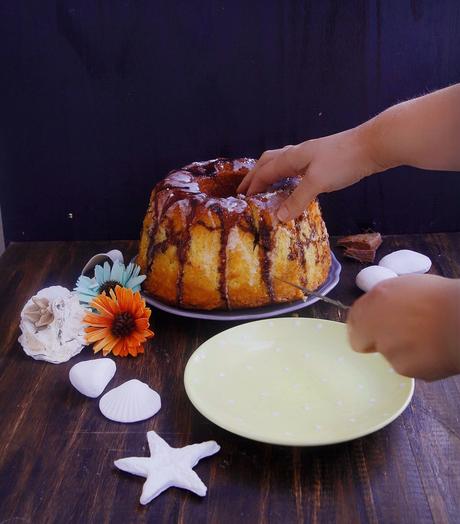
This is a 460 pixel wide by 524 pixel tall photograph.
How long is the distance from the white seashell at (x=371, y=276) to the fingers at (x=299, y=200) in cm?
21

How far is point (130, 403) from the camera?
38.0 inches

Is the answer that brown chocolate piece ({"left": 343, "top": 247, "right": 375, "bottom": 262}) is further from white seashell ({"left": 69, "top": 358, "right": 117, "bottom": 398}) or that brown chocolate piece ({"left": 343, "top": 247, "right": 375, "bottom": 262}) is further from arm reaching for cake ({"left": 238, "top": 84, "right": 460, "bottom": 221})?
white seashell ({"left": 69, "top": 358, "right": 117, "bottom": 398})

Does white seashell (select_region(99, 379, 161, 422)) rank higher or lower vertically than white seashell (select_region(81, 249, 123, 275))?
higher

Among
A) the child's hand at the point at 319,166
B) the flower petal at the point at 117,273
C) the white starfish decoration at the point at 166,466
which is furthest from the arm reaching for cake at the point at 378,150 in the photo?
the white starfish decoration at the point at 166,466

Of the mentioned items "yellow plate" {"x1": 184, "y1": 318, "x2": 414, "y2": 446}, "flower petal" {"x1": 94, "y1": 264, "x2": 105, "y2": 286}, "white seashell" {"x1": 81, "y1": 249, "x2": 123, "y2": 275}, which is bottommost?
"white seashell" {"x1": 81, "y1": 249, "x2": 123, "y2": 275}

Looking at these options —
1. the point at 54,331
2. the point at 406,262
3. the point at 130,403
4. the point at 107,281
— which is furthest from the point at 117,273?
the point at 406,262

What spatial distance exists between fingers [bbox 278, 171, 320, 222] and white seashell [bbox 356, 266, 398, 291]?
21 centimetres

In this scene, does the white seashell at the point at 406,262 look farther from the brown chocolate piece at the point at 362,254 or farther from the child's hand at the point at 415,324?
the child's hand at the point at 415,324

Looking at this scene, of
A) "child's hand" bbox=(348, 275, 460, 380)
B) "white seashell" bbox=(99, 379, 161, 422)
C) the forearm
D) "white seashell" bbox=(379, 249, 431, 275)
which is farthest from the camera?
"white seashell" bbox=(379, 249, 431, 275)

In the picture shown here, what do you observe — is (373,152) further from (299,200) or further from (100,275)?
(100,275)

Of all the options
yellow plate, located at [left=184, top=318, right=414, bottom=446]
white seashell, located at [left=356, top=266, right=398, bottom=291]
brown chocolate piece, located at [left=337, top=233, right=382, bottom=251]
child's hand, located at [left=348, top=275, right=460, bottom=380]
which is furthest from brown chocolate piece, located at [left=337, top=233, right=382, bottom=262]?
child's hand, located at [left=348, top=275, right=460, bottom=380]

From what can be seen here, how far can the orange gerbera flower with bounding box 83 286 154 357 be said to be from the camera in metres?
1.10

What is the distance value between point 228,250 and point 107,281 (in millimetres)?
227

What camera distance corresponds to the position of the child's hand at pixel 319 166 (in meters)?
1.13
